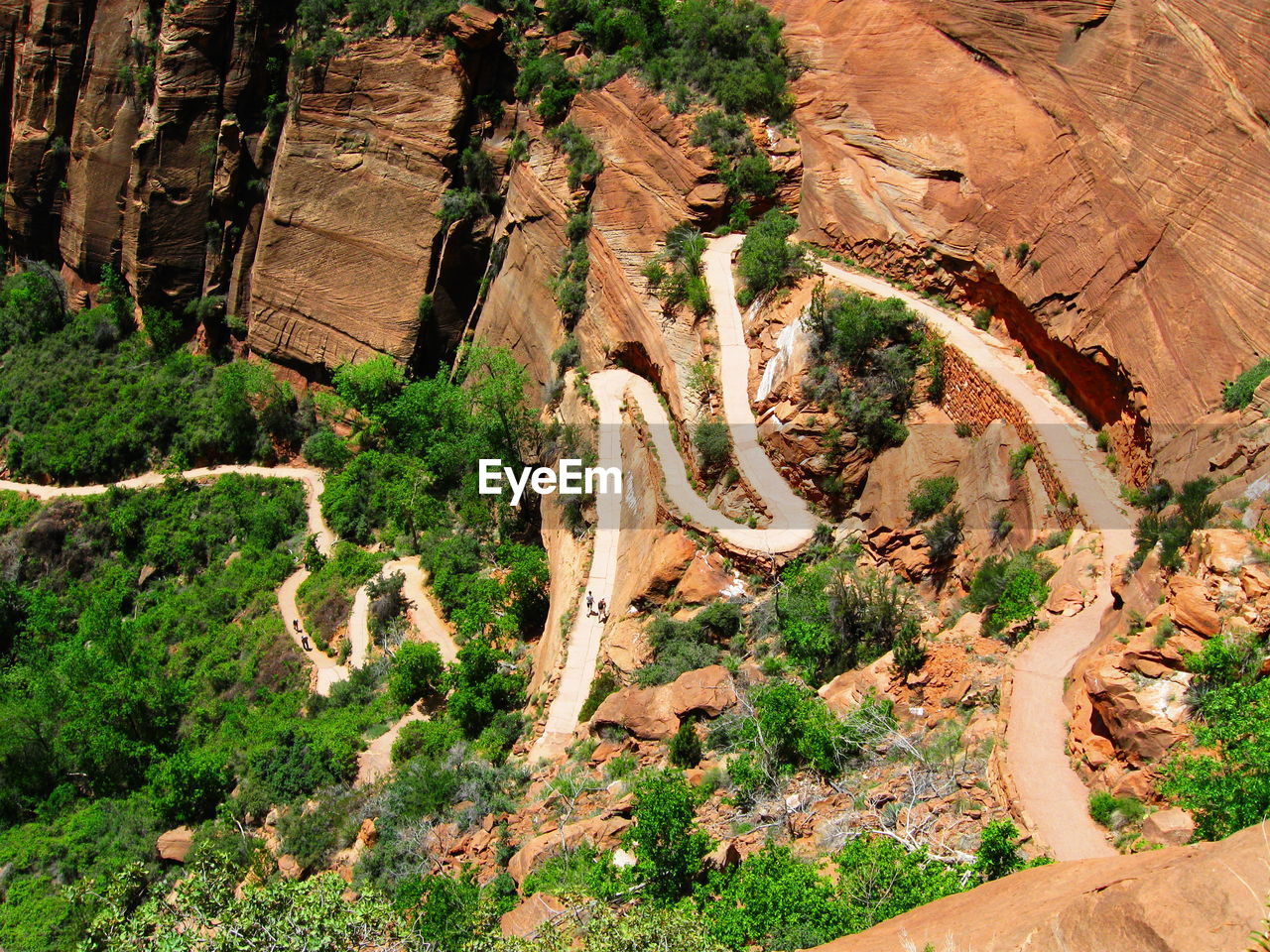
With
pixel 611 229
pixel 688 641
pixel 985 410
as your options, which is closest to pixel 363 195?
pixel 611 229

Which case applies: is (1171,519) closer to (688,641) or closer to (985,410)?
(985,410)

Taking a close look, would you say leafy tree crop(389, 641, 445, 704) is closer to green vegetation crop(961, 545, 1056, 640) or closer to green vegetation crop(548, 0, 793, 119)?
green vegetation crop(961, 545, 1056, 640)

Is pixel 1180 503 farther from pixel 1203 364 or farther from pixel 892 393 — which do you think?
pixel 892 393

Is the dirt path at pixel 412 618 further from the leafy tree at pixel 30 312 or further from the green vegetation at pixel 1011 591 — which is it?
the leafy tree at pixel 30 312

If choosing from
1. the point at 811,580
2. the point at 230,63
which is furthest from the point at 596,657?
the point at 230,63

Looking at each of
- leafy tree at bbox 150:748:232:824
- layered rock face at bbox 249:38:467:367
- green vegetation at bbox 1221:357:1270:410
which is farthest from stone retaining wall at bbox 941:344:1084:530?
layered rock face at bbox 249:38:467:367
